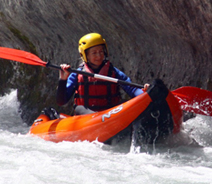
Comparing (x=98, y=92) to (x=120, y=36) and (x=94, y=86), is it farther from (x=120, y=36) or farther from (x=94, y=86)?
(x=120, y=36)

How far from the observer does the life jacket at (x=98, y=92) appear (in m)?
4.49

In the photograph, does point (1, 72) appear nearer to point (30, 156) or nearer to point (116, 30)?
point (116, 30)

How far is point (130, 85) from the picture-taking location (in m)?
4.20

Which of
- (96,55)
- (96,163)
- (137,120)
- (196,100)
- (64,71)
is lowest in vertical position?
(96,163)

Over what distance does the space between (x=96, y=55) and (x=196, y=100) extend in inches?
46.6

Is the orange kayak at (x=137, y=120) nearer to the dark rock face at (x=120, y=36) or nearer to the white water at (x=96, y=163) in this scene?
the white water at (x=96, y=163)

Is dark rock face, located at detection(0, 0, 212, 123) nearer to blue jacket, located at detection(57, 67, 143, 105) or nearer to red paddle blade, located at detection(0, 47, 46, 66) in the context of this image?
blue jacket, located at detection(57, 67, 143, 105)

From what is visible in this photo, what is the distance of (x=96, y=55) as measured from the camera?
4.51 m

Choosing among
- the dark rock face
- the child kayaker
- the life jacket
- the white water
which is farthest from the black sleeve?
the dark rock face

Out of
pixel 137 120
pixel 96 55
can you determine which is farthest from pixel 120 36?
pixel 137 120

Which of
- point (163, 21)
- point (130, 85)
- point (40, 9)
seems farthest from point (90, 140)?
point (40, 9)

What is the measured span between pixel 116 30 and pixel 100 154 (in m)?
2.32

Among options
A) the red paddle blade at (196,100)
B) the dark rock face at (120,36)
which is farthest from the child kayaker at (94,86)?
the dark rock face at (120,36)

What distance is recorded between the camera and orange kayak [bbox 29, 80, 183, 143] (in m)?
3.76
